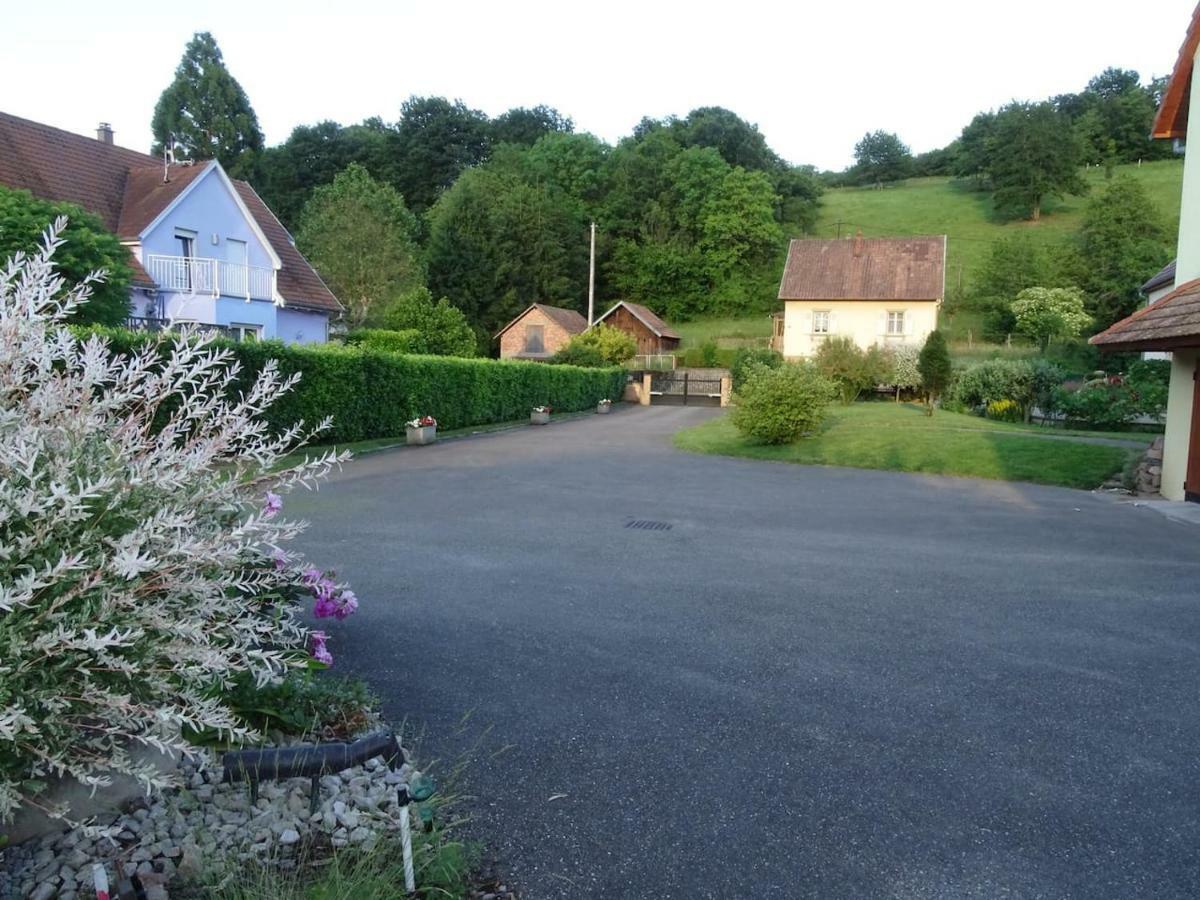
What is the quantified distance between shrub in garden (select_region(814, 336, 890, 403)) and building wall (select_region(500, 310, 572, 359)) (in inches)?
861

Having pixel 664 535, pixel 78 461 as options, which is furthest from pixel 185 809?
pixel 664 535

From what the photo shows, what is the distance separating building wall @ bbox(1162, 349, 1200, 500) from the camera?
1238 centimetres

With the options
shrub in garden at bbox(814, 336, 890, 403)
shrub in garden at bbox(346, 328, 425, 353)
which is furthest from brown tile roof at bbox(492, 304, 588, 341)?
shrub in garden at bbox(814, 336, 890, 403)

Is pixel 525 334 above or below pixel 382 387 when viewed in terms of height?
above

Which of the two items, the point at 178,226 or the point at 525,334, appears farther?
the point at 525,334

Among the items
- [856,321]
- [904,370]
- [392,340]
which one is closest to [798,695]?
[392,340]

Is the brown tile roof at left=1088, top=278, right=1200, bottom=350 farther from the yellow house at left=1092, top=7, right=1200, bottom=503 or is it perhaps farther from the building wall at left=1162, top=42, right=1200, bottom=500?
the building wall at left=1162, top=42, right=1200, bottom=500

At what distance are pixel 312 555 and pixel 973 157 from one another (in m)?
84.5

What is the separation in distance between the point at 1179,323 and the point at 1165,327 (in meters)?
0.26

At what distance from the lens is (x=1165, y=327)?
11703 mm

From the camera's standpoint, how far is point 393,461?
645 inches

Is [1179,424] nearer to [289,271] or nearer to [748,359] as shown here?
[748,359]

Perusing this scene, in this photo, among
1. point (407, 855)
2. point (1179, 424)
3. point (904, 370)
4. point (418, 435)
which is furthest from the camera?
point (904, 370)

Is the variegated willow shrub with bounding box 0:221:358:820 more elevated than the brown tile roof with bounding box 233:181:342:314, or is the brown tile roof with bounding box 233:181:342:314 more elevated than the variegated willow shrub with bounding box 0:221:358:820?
the brown tile roof with bounding box 233:181:342:314
